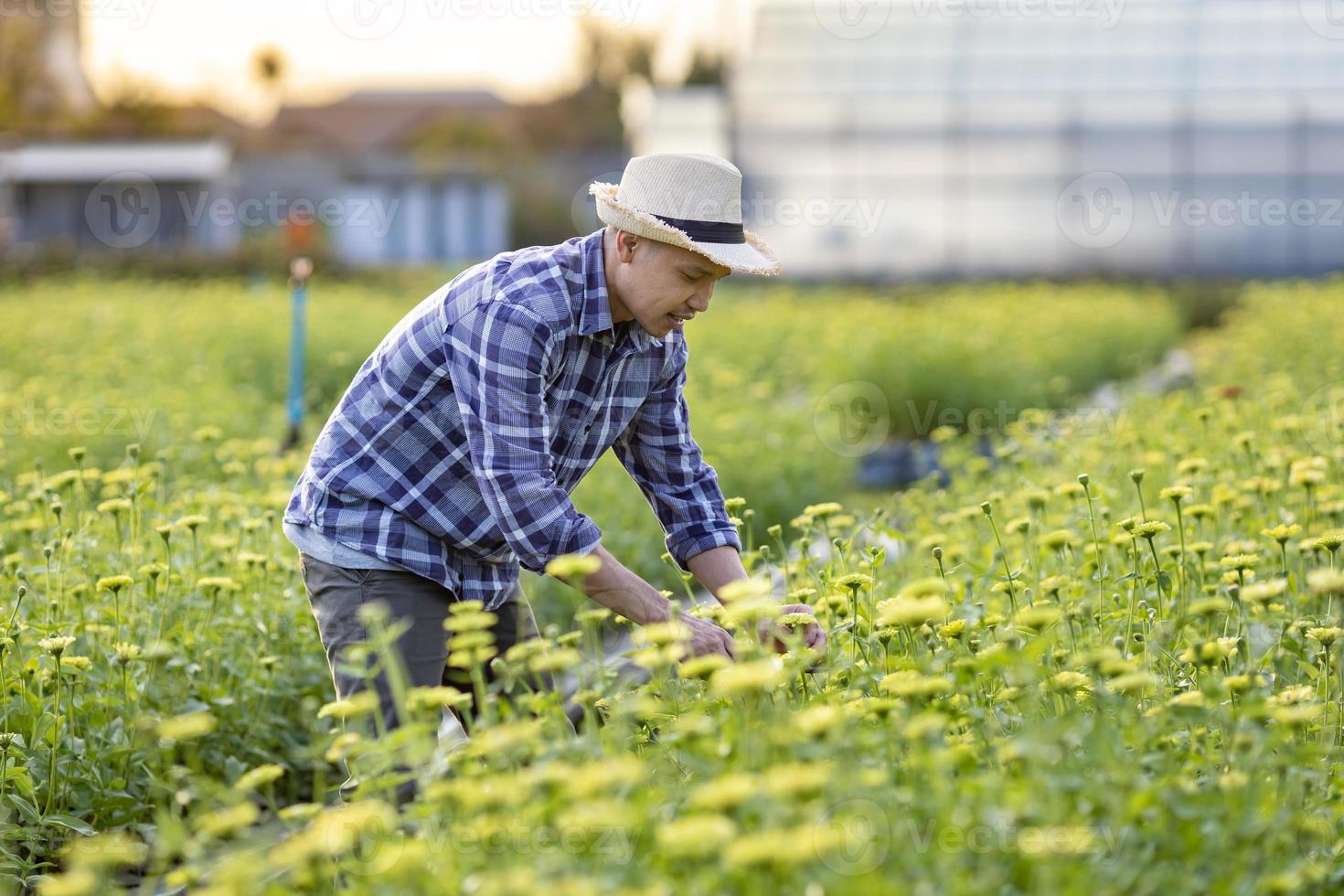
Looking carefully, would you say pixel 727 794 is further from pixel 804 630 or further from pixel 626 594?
pixel 804 630

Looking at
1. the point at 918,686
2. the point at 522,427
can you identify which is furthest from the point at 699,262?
the point at 918,686

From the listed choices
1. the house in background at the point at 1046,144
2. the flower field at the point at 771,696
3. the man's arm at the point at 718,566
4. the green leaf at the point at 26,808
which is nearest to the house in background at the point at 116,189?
the house in background at the point at 1046,144

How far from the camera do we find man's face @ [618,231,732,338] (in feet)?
8.36

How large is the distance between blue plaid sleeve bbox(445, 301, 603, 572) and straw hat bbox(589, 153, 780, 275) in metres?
0.27

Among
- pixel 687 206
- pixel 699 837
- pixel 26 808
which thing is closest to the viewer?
pixel 699 837

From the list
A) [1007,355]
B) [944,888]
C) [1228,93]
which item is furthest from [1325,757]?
[1228,93]

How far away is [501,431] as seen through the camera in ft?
8.02

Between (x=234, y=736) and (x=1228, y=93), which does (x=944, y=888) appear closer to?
(x=234, y=736)

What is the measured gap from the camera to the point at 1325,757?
2264 mm

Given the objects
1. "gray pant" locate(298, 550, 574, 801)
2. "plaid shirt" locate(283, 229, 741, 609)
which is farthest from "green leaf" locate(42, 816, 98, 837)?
"plaid shirt" locate(283, 229, 741, 609)

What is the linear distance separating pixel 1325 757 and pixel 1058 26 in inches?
761

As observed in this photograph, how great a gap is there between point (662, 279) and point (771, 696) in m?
0.84

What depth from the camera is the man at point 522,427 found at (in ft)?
8.06

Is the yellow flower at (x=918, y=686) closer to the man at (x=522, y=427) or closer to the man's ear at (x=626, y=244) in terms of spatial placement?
the man at (x=522, y=427)
